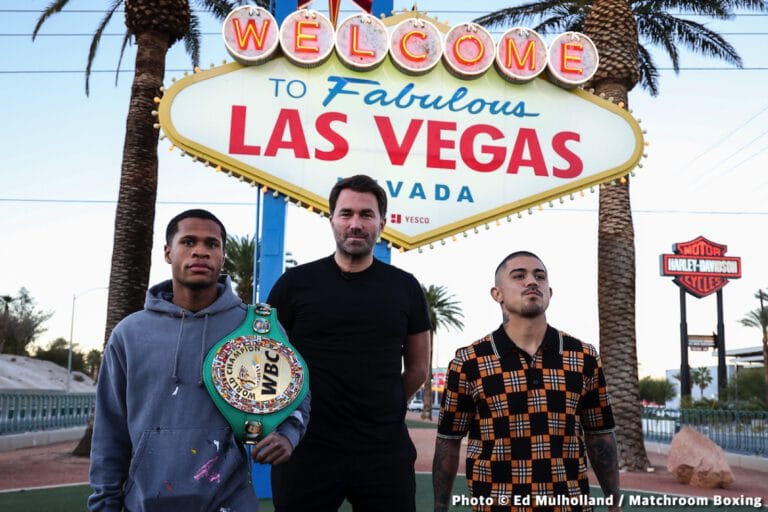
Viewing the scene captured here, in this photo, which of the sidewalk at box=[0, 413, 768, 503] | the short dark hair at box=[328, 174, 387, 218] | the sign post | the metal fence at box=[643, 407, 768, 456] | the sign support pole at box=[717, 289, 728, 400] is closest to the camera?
the short dark hair at box=[328, 174, 387, 218]

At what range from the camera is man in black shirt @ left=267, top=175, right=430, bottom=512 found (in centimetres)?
324

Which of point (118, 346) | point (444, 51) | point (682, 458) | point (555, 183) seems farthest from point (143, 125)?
point (118, 346)

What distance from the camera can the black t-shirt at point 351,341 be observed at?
130 inches

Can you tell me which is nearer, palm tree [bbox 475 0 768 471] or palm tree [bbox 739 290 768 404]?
palm tree [bbox 475 0 768 471]

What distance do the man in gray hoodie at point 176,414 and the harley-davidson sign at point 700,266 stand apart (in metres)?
32.8

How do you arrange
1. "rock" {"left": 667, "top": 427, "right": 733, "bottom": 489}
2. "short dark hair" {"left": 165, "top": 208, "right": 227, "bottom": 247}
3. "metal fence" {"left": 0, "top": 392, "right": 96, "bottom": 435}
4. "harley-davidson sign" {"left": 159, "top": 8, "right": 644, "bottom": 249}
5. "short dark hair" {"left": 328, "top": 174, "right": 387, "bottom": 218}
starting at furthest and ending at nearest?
"metal fence" {"left": 0, "top": 392, "right": 96, "bottom": 435} < "rock" {"left": 667, "top": 427, "right": 733, "bottom": 489} < "harley-davidson sign" {"left": 159, "top": 8, "right": 644, "bottom": 249} < "short dark hair" {"left": 328, "top": 174, "right": 387, "bottom": 218} < "short dark hair" {"left": 165, "top": 208, "right": 227, "bottom": 247}

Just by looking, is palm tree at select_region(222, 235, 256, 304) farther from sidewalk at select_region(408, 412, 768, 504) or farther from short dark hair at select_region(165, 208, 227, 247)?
short dark hair at select_region(165, 208, 227, 247)

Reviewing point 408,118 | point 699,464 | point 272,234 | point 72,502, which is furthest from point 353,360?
point 699,464

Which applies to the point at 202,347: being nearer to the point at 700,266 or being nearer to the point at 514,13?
the point at 514,13

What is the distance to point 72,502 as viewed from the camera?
332 inches

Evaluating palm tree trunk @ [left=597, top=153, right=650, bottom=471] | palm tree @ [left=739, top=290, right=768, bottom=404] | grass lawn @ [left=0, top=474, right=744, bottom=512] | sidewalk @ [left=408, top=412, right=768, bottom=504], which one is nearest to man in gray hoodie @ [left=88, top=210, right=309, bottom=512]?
grass lawn @ [left=0, top=474, right=744, bottom=512]

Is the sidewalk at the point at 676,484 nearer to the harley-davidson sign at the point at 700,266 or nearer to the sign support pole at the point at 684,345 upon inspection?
the sign support pole at the point at 684,345

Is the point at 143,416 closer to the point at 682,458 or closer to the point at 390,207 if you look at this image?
the point at 390,207

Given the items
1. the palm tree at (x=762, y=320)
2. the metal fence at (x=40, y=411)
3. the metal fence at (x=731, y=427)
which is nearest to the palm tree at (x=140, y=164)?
the metal fence at (x=40, y=411)
